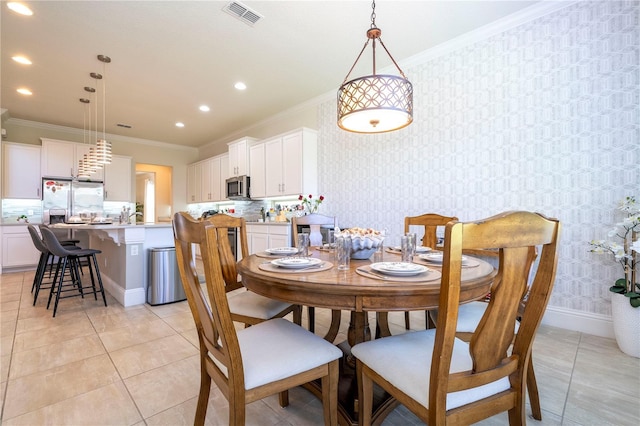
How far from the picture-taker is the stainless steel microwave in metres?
5.58

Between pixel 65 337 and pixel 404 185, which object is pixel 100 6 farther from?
pixel 404 185

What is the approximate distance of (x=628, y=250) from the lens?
207 centimetres

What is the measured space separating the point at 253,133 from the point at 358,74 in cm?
297

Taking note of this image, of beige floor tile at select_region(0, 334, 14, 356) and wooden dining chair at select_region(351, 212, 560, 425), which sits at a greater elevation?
wooden dining chair at select_region(351, 212, 560, 425)

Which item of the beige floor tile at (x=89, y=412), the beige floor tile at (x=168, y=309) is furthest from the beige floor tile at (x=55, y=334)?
the beige floor tile at (x=89, y=412)

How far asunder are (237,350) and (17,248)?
6.39m

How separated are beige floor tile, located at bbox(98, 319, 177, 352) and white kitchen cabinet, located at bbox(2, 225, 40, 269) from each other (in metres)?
4.26

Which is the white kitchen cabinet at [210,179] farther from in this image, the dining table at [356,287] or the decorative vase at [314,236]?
the dining table at [356,287]

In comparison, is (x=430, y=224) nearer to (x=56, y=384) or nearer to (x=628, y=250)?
(x=628, y=250)

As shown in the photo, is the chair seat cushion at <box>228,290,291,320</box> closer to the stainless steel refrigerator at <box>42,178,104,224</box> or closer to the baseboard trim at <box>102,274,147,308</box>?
the baseboard trim at <box>102,274,147,308</box>

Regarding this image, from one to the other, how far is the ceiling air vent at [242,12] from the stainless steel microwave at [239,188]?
123 inches

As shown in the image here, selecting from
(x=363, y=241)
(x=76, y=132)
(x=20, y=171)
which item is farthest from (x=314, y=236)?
(x=76, y=132)

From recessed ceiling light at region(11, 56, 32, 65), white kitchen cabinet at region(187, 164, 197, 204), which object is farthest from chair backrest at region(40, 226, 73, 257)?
white kitchen cabinet at region(187, 164, 197, 204)

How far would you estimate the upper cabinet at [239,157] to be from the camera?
5.63 m
